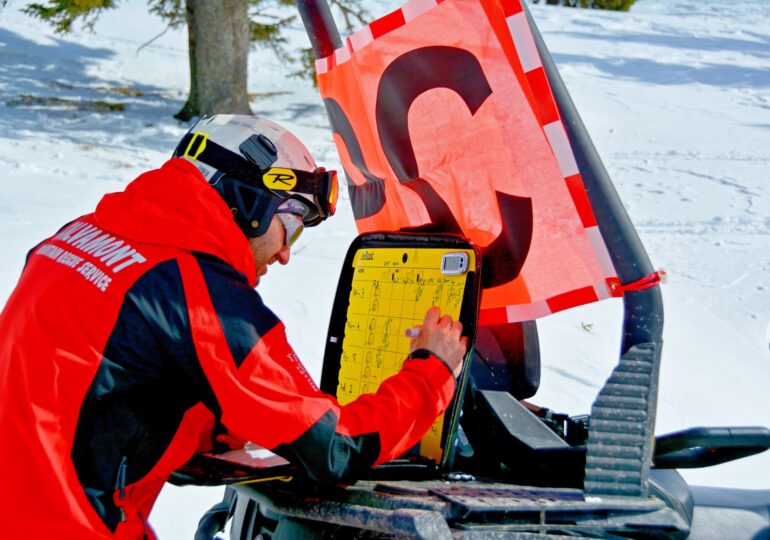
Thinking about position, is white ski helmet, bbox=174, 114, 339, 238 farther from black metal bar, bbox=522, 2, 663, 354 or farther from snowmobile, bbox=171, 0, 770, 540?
black metal bar, bbox=522, 2, 663, 354

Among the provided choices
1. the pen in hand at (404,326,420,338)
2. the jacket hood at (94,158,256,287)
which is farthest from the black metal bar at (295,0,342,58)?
the pen in hand at (404,326,420,338)

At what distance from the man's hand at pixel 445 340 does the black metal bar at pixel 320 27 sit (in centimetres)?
110

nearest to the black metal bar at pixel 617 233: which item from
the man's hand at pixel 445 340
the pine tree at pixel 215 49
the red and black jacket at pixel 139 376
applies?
the man's hand at pixel 445 340

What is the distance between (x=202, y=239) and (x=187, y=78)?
14.3m

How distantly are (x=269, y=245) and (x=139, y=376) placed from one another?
1.57 feet

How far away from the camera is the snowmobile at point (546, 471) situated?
1.69 metres

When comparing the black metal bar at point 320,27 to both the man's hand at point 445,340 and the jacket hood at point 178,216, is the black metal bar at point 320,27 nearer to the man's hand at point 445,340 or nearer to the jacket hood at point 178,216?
the jacket hood at point 178,216

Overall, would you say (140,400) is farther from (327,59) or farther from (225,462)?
(327,59)

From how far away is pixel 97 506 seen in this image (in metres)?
1.81

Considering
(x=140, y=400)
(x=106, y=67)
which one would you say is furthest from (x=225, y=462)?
(x=106, y=67)

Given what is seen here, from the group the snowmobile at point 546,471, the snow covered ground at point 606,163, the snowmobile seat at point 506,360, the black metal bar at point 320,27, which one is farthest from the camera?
the snow covered ground at point 606,163

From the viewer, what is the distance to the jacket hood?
1809 millimetres

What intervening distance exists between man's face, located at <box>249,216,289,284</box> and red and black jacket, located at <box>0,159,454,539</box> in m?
0.19

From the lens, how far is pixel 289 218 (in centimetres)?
214
